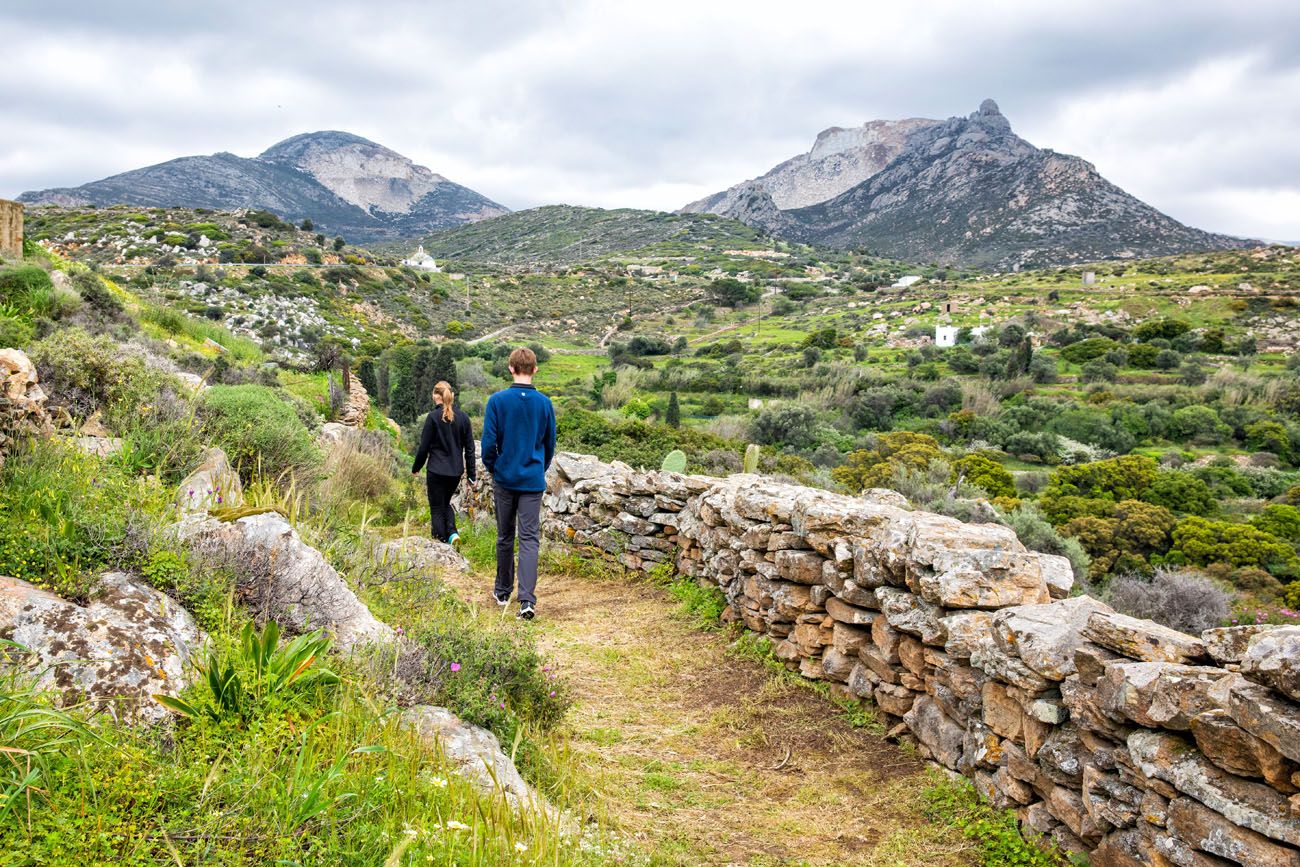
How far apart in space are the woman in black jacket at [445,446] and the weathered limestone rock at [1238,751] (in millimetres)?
6281

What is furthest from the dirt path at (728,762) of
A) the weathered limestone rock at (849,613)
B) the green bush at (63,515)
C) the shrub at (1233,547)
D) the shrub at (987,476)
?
the shrub at (987,476)

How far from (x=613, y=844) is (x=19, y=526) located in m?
2.69

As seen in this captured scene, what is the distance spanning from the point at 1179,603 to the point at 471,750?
38.6 ft

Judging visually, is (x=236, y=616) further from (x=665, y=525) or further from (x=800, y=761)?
(x=665, y=525)

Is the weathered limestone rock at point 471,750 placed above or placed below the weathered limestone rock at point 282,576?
below

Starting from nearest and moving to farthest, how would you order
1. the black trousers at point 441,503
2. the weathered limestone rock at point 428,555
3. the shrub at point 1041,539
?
the weathered limestone rock at point 428,555 → the black trousers at point 441,503 → the shrub at point 1041,539

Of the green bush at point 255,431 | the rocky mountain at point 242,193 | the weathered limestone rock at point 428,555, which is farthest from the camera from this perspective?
the rocky mountain at point 242,193

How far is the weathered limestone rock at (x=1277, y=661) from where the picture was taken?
6.98 ft

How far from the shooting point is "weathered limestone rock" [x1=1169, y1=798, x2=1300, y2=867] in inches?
83.5

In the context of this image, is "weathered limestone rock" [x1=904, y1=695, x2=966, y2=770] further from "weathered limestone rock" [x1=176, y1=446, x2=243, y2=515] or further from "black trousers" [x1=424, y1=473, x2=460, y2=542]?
"black trousers" [x1=424, y1=473, x2=460, y2=542]

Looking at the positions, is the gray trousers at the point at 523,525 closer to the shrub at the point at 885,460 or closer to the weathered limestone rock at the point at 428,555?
the weathered limestone rock at the point at 428,555

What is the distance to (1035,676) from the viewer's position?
3049mm

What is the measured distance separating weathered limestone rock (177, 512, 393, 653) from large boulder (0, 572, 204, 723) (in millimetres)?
473

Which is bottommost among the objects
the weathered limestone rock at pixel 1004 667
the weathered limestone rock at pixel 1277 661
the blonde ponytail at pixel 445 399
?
the weathered limestone rock at pixel 1004 667
